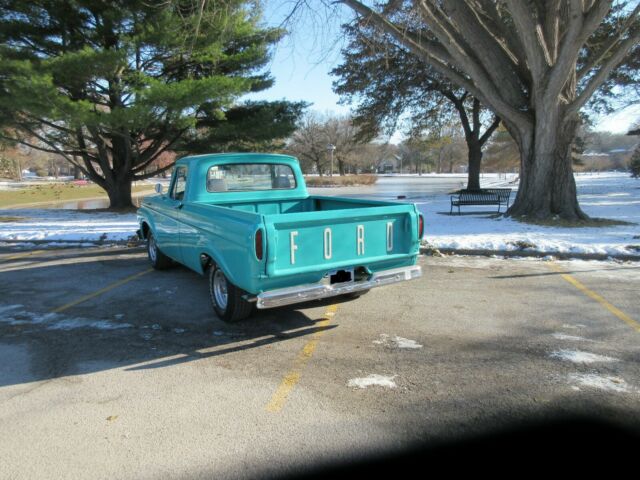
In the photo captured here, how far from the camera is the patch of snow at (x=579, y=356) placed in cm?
409

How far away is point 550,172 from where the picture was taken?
504 inches

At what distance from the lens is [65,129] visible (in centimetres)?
1591

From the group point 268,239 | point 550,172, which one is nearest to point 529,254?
point 550,172

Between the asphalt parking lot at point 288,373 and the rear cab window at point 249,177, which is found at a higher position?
the rear cab window at point 249,177

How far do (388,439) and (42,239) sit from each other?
36.4 ft

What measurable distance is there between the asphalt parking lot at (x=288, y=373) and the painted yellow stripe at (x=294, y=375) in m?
0.02

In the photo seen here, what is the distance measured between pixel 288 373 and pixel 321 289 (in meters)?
0.91

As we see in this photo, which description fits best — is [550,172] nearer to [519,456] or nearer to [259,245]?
[259,245]

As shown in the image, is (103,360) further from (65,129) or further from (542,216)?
(65,129)

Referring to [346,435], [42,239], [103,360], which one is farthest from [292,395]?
[42,239]

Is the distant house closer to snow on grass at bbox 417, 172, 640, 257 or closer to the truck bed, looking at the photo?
snow on grass at bbox 417, 172, 640, 257

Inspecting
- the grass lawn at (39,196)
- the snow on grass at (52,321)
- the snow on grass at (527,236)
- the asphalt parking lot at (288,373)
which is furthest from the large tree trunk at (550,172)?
the grass lawn at (39,196)

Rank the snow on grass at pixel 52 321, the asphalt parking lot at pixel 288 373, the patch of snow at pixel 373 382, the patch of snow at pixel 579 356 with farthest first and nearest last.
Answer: the snow on grass at pixel 52 321
the patch of snow at pixel 579 356
the patch of snow at pixel 373 382
the asphalt parking lot at pixel 288 373

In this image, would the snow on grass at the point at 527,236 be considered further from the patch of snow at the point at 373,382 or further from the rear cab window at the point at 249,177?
the patch of snow at the point at 373,382
